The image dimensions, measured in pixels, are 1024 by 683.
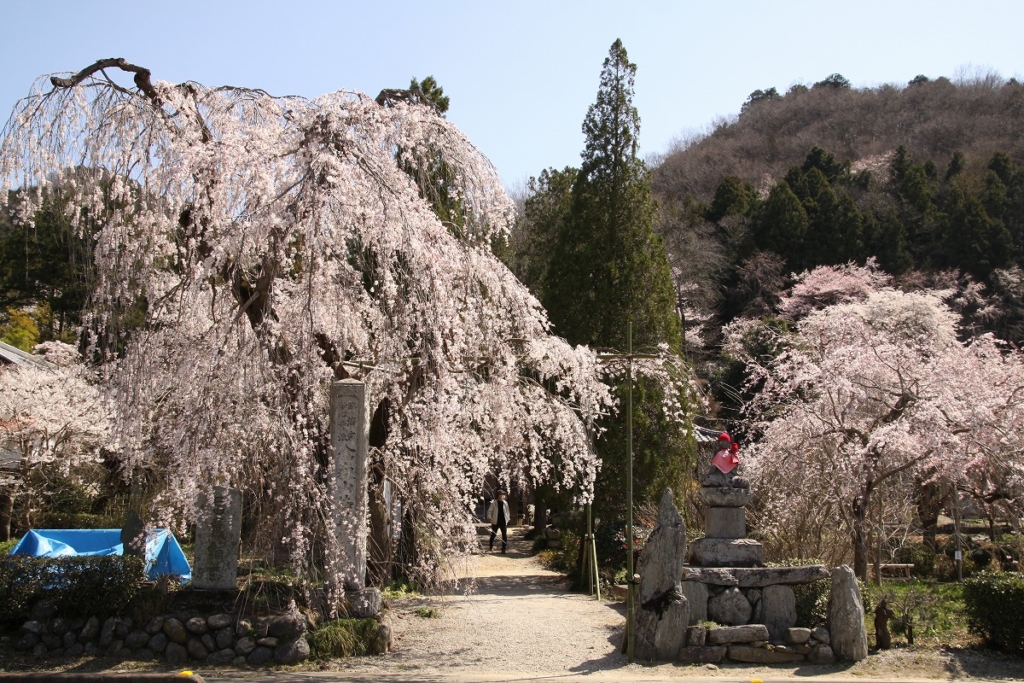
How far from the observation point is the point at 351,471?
29.2ft

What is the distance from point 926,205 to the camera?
3981 centimetres

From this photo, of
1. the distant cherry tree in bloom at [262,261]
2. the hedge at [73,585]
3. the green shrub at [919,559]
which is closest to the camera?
the distant cherry tree in bloom at [262,261]

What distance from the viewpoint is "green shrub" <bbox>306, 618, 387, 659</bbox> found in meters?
8.63

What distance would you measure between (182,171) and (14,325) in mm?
27494

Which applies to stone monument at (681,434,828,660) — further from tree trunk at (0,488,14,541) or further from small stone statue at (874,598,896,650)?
tree trunk at (0,488,14,541)

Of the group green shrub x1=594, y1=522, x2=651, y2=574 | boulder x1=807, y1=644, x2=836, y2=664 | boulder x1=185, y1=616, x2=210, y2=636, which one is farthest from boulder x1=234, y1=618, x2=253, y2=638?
green shrub x1=594, y1=522, x2=651, y2=574

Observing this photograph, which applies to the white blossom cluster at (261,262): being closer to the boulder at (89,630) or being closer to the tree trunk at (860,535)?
the boulder at (89,630)

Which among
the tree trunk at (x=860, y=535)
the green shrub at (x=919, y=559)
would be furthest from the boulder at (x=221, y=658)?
the green shrub at (x=919, y=559)

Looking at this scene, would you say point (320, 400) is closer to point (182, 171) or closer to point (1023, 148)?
point (182, 171)

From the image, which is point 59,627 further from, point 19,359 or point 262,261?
point 19,359

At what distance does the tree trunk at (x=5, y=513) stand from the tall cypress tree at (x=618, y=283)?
35.9ft

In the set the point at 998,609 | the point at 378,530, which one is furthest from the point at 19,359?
the point at 998,609

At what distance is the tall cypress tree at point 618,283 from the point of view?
1522 centimetres

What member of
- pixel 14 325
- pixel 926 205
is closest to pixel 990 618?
pixel 14 325
